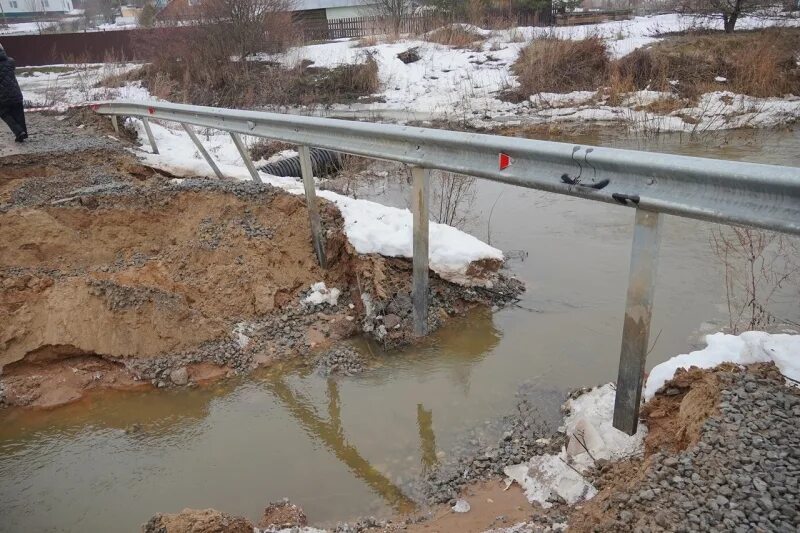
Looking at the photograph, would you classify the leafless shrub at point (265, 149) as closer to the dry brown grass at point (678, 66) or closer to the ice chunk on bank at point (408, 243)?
the ice chunk on bank at point (408, 243)

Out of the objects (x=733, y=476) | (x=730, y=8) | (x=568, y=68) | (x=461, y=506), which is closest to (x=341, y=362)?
(x=461, y=506)

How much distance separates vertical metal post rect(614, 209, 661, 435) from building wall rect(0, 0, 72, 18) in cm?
7621

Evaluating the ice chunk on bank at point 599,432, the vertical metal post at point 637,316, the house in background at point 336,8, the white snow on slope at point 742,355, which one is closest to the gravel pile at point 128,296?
the ice chunk on bank at point 599,432

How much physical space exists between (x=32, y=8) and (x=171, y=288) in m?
74.3

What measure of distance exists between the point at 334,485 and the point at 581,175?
2.30 metres

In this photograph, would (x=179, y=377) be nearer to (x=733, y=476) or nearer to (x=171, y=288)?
(x=171, y=288)

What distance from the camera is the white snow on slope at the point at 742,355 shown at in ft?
9.30

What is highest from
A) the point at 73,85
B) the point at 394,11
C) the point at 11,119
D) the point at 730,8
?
the point at 394,11

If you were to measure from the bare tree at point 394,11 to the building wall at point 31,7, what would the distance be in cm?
5036

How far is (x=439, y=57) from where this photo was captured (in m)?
23.0

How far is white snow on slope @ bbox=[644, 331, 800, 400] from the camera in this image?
2.83 meters

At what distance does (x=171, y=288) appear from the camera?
489 cm

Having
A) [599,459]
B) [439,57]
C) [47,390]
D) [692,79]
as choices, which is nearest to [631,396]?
[599,459]

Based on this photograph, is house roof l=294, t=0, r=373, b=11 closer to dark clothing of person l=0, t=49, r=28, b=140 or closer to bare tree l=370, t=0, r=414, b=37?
bare tree l=370, t=0, r=414, b=37
